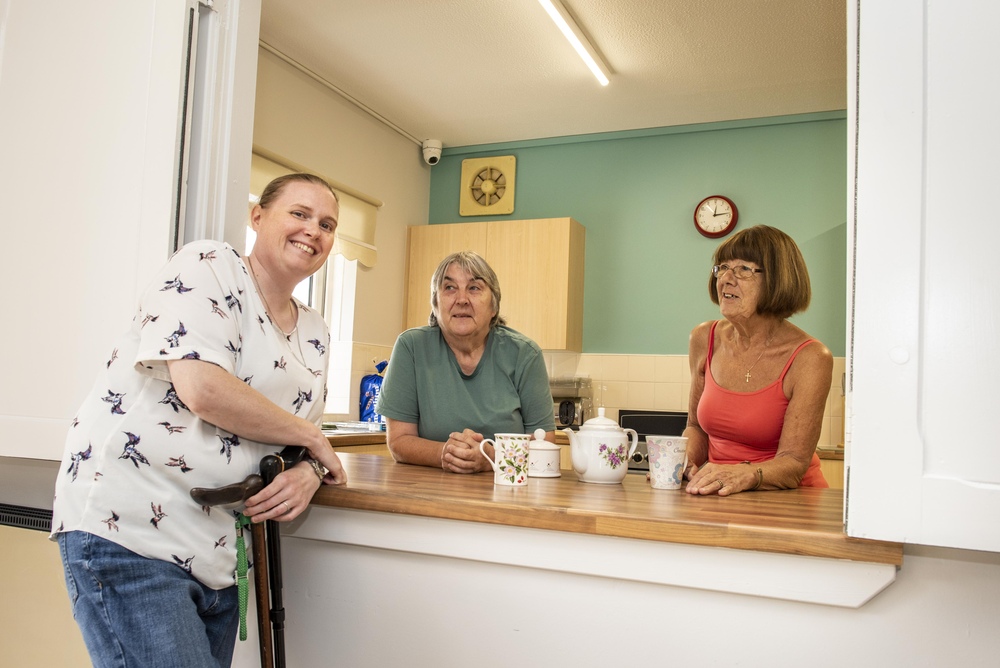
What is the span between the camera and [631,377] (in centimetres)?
466

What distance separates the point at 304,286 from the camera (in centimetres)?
429

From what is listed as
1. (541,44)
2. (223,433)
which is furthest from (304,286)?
(223,433)

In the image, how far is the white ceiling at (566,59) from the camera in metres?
3.32

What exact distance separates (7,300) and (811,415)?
70.9 inches

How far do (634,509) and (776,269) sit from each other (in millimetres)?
846

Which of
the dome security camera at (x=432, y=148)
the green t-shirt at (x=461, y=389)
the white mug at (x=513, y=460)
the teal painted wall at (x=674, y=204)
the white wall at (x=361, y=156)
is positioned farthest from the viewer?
the dome security camera at (x=432, y=148)

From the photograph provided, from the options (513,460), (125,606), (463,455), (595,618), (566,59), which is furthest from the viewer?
(566,59)

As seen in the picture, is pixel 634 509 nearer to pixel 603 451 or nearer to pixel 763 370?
pixel 603 451

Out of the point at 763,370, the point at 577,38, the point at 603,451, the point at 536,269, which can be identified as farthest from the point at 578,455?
the point at 536,269

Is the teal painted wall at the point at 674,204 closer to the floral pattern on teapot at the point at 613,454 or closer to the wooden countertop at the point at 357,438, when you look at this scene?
the wooden countertop at the point at 357,438

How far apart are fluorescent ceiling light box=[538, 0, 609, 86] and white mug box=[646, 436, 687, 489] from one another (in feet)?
7.24

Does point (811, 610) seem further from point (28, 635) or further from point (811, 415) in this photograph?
point (28, 635)

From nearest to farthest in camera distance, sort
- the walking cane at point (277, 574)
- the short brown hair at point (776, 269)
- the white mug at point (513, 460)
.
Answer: the walking cane at point (277, 574) < the white mug at point (513, 460) < the short brown hair at point (776, 269)

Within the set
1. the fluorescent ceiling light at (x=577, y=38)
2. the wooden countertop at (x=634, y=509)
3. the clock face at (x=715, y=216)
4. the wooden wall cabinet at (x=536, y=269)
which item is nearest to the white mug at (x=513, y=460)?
the wooden countertop at (x=634, y=509)
